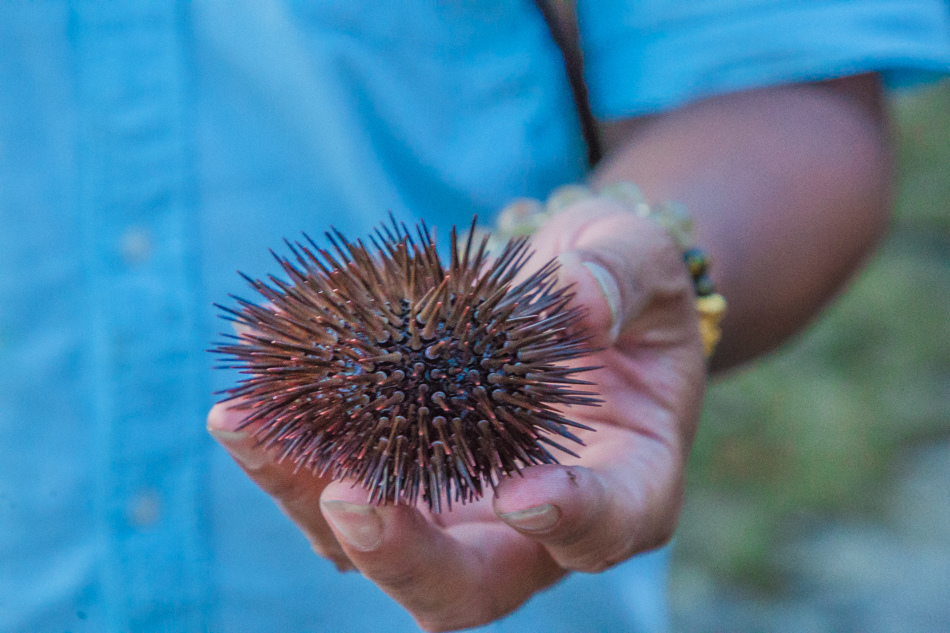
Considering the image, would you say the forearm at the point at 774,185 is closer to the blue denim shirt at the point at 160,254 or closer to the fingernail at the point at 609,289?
the blue denim shirt at the point at 160,254

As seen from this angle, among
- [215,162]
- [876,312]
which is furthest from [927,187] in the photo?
[215,162]

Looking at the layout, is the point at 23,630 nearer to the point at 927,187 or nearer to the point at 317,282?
the point at 317,282

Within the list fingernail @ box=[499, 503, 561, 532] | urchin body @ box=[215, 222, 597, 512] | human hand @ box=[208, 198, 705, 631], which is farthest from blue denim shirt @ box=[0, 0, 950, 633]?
fingernail @ box=[499, 503, 561, 532]

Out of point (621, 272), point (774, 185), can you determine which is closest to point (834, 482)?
point (774, 185)

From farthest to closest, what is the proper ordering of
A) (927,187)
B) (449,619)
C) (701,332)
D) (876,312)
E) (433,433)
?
(927,187)
(876,312)
(701,332)
(449,619)
(433,433)

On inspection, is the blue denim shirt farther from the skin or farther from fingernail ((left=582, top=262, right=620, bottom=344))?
fingernail ((left=582, top=262, right=620, bottom=344))

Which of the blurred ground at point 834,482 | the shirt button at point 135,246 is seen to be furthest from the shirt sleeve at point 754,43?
the blurred ground at point 834,482

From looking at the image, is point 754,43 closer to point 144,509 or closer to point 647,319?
point 647,319
